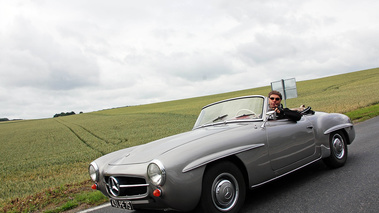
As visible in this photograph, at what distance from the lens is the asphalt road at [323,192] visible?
3285 millimetres

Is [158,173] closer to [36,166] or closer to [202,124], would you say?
[202,124]

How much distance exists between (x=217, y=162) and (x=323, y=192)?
1567 mm

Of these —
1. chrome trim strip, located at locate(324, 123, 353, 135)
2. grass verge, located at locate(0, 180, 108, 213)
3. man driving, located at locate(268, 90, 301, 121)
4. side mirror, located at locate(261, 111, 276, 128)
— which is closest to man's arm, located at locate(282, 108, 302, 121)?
man driving, located at locate(268, 90, 301, 121)

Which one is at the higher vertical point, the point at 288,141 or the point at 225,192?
the point at 288,141

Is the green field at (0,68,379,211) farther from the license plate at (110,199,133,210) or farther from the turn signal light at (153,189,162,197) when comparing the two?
the turn signal light at (153,189,162,197)

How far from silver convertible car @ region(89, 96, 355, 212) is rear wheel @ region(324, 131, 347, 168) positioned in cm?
20

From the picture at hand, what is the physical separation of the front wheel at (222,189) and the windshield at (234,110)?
3.74 ft

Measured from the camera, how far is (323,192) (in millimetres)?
3754

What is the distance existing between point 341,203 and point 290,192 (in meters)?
0.70

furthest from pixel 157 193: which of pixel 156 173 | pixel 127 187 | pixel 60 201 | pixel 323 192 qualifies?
pixel 60 201

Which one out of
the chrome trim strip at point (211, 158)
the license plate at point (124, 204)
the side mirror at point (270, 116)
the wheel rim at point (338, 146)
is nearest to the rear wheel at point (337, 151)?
the wheel rim at point (338, 146)

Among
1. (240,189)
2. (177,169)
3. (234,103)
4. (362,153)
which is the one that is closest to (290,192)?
(240,189)

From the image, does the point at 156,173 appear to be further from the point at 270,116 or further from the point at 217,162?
the point at 270,116

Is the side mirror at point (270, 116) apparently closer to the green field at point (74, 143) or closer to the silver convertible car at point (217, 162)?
the silver convertible car at point (217, 162)
